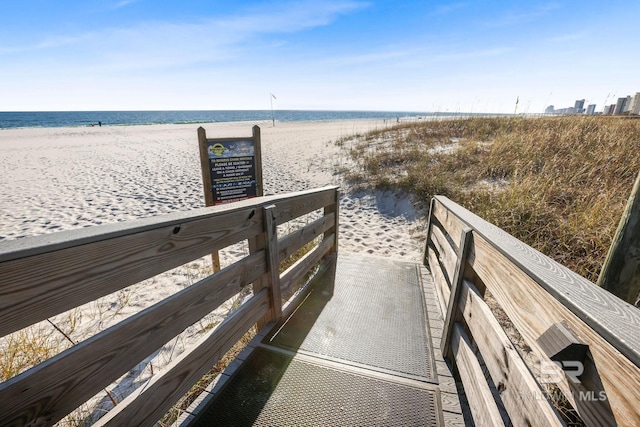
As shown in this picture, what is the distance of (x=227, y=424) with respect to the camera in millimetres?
1852

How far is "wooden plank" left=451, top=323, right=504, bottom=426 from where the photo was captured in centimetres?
162

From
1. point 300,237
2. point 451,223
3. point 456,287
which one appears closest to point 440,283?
point 451,223

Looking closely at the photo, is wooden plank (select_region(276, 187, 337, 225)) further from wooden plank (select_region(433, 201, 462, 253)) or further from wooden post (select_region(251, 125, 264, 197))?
wooden plank (select_region(433, 201, 462, 253))

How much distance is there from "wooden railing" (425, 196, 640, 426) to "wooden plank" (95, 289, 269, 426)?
1.72 meters

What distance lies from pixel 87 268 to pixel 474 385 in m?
2.26

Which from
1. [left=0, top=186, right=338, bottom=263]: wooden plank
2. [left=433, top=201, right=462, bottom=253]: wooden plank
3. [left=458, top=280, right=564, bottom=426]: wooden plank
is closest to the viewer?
[left=0, top=186, right=338, bottom=263]: wooden plank

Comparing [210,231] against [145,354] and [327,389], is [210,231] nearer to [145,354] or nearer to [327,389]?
[145,354]

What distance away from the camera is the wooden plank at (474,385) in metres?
1.62

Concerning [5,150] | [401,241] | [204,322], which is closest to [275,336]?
[204,322]

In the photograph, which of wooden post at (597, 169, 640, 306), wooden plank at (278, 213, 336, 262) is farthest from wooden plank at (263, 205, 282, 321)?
wooden post at (597, 169, 640, 306)

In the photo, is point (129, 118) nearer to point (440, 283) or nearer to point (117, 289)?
point (440, 283)

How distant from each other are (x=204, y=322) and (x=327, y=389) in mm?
1926

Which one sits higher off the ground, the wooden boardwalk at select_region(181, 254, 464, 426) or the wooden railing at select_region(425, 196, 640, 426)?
the wooden railing at select_region(425, 196, 640, 426)

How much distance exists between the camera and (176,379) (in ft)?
5.72
